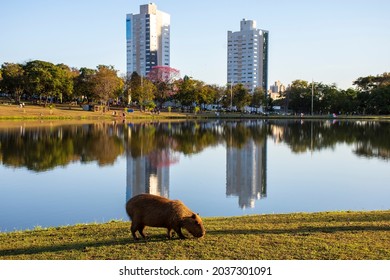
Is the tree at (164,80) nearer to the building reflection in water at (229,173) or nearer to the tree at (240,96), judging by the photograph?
the tree at (240,96)

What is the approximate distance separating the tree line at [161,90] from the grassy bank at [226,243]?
74422 millimetres

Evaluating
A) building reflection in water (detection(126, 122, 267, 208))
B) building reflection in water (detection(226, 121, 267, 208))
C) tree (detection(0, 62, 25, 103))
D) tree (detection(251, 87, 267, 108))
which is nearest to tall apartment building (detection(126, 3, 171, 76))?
tree (detection(251, 87, 267, 108))

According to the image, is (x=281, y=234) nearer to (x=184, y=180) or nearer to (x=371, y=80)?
(x=184, y=180)

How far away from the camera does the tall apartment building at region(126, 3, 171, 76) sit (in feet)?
602

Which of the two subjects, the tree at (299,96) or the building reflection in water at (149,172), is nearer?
the building reflection in water at (149,172)

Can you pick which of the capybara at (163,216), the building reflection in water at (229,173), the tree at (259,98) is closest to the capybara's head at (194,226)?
the capybara at (163,216)

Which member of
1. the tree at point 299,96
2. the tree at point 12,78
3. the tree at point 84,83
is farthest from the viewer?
the tree at point 299,96

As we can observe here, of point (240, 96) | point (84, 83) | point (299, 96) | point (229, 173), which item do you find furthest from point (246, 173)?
point (299, 96)

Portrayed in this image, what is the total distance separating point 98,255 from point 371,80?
384 feet

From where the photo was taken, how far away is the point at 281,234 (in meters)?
7.90

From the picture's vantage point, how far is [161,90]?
331 ft

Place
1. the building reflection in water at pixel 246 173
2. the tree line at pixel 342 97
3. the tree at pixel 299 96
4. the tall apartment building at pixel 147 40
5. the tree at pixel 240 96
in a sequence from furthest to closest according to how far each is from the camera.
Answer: the tall apartment building at pixel 147 40, the tree at pixel 299 96, the tree at pixel 240 96, the tree line at pixel 342 97, the building reflection in water at pixel 246 173

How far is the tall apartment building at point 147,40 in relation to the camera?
18362 centimetres

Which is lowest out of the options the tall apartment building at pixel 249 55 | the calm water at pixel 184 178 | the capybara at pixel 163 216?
the calm water at pixel 184 178
